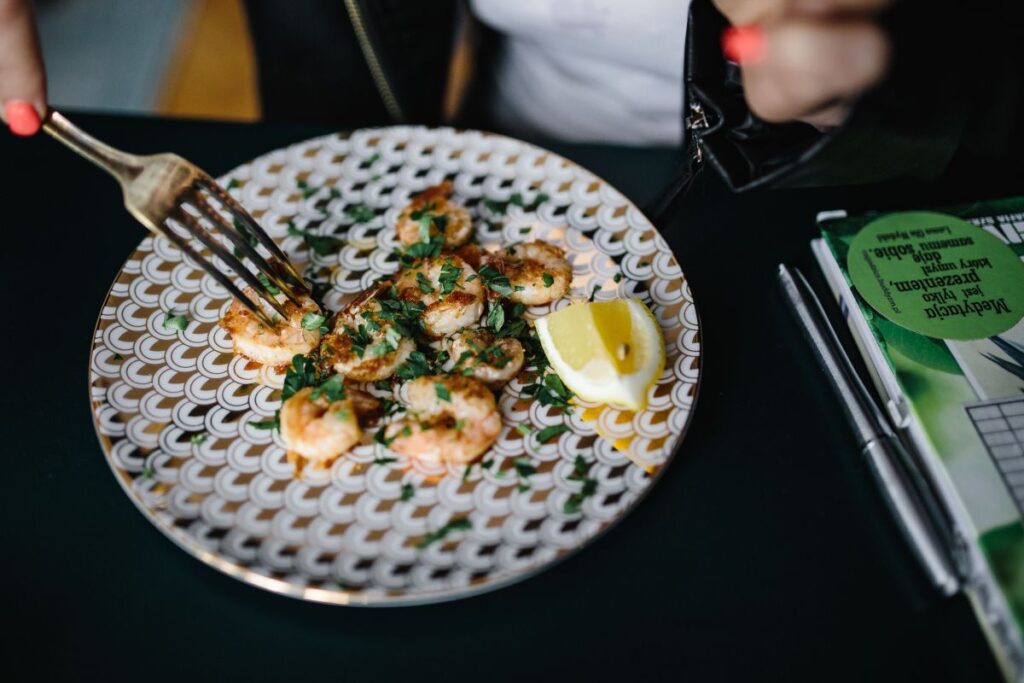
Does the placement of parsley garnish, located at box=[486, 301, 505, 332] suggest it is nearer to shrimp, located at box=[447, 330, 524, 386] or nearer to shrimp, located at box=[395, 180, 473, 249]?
shrimp, located at box=[447, 330, 524, 386]

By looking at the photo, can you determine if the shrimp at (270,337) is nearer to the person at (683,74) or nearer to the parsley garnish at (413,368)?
the parsley garnish at (413,368)

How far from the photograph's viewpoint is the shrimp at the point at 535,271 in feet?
4.13

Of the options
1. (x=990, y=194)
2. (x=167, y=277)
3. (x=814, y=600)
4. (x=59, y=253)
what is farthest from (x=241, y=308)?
(x=990, y=194)

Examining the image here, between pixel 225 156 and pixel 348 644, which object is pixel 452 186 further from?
pixel 348 644

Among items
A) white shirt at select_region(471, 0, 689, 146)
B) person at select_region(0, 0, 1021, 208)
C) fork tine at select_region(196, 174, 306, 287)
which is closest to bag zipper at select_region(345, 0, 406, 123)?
person at select_region(0, 0, 1021, 208)

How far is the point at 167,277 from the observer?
1311 mm

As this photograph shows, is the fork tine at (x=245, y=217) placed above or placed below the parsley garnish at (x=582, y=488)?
above

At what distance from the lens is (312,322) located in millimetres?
1206

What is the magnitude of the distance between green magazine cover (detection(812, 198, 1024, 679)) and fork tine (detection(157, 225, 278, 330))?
0.98 m

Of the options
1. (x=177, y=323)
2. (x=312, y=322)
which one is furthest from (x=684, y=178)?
(x=177, y=323)

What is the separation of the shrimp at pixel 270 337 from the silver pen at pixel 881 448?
0.85 meters

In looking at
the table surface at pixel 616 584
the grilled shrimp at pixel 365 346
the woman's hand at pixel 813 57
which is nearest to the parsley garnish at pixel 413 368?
the grilled shrimp at pixel 365 346

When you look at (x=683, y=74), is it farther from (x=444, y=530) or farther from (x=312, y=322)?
(x=444, y=530)

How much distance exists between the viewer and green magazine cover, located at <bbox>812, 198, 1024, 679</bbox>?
3.20ft
